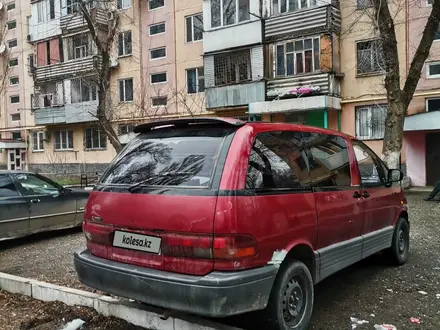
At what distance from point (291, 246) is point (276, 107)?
16307mm

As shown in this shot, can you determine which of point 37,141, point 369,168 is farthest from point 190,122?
point 37,141

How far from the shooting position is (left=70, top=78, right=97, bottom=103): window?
28062 mm

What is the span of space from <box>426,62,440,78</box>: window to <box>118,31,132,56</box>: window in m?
17.3

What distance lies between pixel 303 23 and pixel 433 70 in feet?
18.9

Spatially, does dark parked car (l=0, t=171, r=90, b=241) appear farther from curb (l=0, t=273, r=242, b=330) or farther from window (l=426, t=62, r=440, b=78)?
window (l=426, t=62, r=440, b=78)

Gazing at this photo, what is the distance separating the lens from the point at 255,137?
3529 millimetres

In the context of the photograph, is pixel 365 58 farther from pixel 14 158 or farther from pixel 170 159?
pixel 14 158

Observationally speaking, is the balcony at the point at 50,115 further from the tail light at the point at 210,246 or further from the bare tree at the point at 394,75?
the tail light at the point at 210,246

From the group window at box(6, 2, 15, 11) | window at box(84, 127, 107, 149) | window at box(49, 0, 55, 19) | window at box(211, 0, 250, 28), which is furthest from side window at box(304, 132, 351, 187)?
window at box(6, 2, 15, 11)

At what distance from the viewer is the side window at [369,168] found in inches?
199

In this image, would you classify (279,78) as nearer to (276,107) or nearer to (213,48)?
(276,107)

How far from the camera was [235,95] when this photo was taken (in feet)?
69.3

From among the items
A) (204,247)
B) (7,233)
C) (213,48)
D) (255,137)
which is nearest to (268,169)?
(255,137)

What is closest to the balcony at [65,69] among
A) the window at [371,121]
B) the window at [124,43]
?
the window at [124,43]
